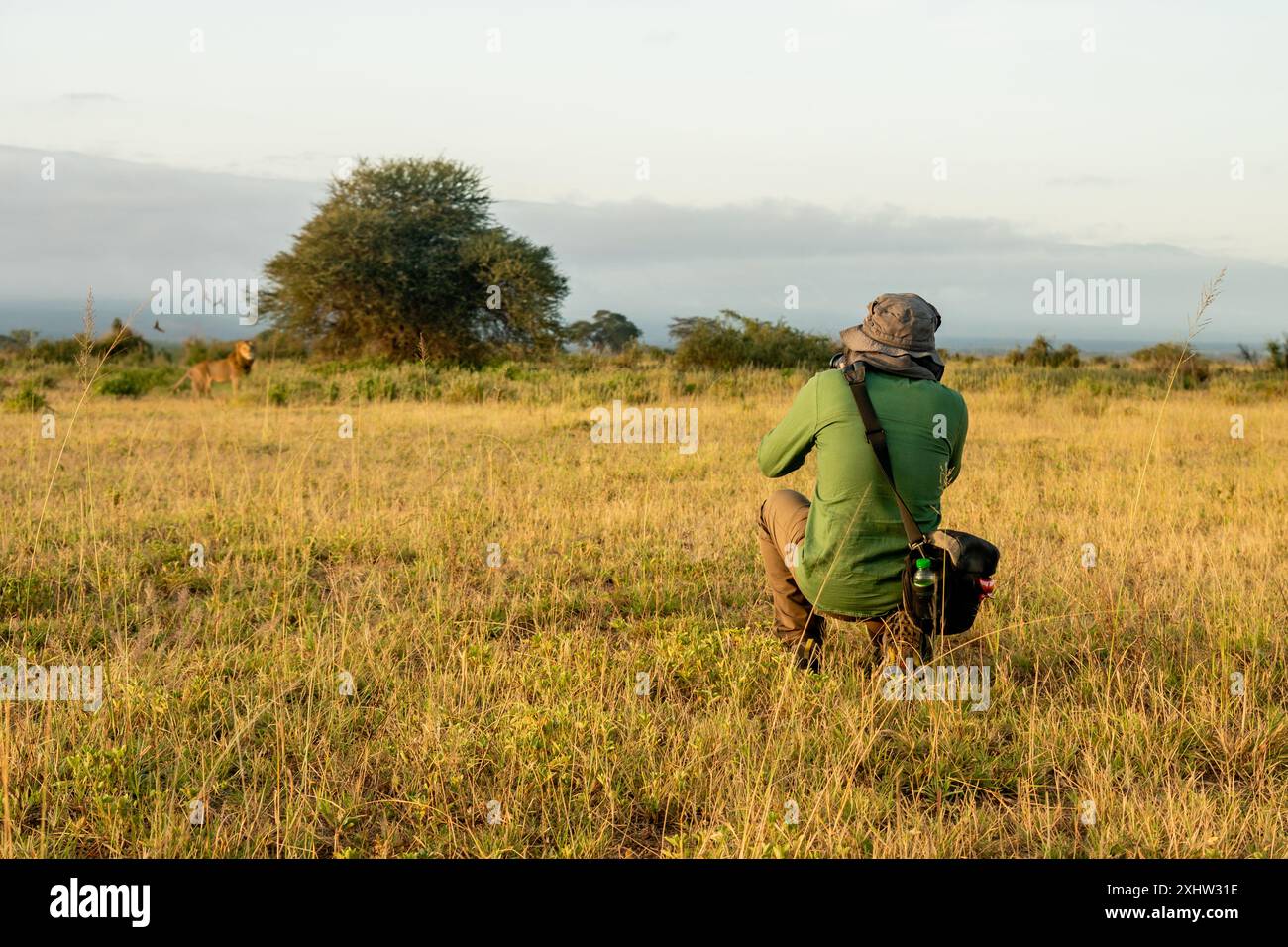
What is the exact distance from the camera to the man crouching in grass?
12.9ft

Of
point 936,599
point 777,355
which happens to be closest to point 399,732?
point 936,599

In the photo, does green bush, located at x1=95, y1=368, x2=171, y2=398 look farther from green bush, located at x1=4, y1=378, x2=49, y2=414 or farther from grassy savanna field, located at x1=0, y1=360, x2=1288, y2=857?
grassy savanna field, located at x1=0, y1=360, x2=1288, y2=857

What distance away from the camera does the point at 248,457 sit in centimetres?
1004

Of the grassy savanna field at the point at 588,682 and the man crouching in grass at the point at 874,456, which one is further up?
the man crouching in grass at the point at 874,456

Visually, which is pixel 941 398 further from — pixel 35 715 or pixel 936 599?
pixel 35 715

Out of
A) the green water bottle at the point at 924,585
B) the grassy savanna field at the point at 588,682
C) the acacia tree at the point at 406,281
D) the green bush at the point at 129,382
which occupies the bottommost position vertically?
the grassy savanna field at the point at 588,682

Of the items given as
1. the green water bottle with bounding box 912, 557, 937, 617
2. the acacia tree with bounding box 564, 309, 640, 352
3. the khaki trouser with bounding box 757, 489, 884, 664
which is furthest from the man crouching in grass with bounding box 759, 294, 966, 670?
the acacia tree with bounding box 564, 309, 640, 352

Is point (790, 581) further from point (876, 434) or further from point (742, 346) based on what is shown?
point (742, 346)

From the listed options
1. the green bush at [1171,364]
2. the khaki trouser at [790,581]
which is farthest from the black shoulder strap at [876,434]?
the green bush at [1171,364]

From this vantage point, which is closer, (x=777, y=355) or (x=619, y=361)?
(x=777, y=355)

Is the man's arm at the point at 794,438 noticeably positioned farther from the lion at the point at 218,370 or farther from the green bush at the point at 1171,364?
the green bush at the point at 1171,364

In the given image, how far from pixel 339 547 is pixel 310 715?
2556 mm

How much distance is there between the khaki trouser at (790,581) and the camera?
4484 mm

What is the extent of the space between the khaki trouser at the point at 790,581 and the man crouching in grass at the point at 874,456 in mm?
275
